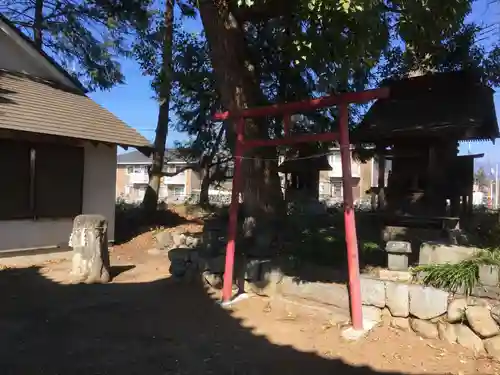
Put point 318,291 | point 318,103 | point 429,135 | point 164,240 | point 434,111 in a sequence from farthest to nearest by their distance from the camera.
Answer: point 164,240 < point 434,111 < point 429,135 < point 318,291 < point 318,103

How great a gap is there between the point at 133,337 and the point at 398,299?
310 cm

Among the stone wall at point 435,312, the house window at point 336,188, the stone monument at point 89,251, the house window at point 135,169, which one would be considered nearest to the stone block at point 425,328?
the stone wall at point 435,312

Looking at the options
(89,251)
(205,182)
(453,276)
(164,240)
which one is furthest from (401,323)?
(205,182)

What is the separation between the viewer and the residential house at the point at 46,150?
10141 millimetres

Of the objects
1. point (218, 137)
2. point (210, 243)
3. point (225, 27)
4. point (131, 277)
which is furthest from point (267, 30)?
point (218, 137)

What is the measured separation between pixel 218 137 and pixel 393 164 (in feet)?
22.0

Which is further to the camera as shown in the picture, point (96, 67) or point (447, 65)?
point (96, 67)

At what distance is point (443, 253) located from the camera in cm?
604

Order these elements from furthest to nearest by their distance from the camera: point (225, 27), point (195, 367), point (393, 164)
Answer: point (393, 164) < point (225, 27) < point (195, 367)

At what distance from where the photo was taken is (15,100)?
34.8 ft

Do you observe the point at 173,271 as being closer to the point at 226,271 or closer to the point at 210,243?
the point at 210,243

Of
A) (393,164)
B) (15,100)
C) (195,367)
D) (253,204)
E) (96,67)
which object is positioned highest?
Answer: (96,67)

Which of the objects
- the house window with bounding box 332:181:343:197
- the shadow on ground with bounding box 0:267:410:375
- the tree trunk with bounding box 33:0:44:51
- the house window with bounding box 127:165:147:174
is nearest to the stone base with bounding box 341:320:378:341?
the shadow on ground with bounding box 0:267:410:375

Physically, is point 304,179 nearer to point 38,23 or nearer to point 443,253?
point 38,23
